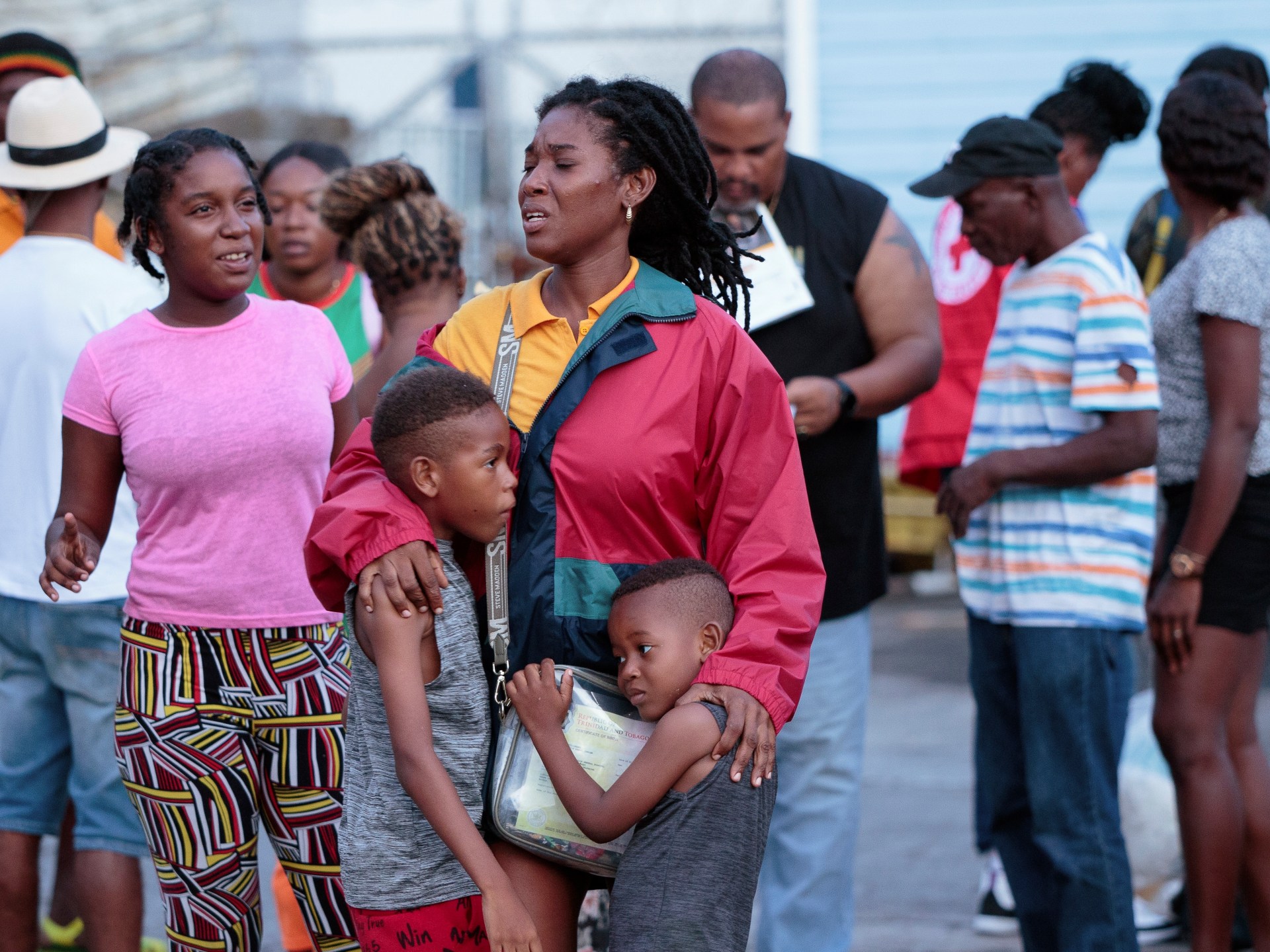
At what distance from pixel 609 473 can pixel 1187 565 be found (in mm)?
2094

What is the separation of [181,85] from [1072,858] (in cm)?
1448

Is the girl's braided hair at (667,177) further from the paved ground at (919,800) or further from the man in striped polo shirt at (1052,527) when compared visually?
the paved ground at (919,800)

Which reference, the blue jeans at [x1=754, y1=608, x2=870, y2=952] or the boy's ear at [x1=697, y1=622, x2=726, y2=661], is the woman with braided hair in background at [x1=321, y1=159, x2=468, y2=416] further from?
the boy's ear at [x1=697, y1=622, x2=726, y2=661]

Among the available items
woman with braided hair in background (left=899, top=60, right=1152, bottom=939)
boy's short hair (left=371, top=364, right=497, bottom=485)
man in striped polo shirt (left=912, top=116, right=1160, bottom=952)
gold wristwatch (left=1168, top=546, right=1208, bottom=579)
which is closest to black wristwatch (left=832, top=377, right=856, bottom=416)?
man in striped polo shirt (left=912, top=116, right=1160, bottom=952)

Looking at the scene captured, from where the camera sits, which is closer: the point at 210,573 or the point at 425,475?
the point at 425,475

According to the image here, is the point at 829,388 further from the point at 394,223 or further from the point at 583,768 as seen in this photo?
the point at 583,768

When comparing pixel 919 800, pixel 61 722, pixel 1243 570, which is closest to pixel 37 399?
pixel 61 722

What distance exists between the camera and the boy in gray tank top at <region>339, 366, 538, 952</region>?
2.58 metres

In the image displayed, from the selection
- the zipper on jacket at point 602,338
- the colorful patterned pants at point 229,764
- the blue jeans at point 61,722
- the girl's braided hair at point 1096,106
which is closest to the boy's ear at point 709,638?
the zipper on jacket at point 602,338

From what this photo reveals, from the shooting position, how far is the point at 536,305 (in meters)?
2.79

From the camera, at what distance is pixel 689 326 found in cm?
270

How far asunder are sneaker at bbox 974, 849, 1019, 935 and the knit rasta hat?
3.98 metres

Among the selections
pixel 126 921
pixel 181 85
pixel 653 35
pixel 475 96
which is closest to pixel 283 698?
pixel 126 921

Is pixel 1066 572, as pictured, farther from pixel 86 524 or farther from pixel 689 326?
pixel 86 524
